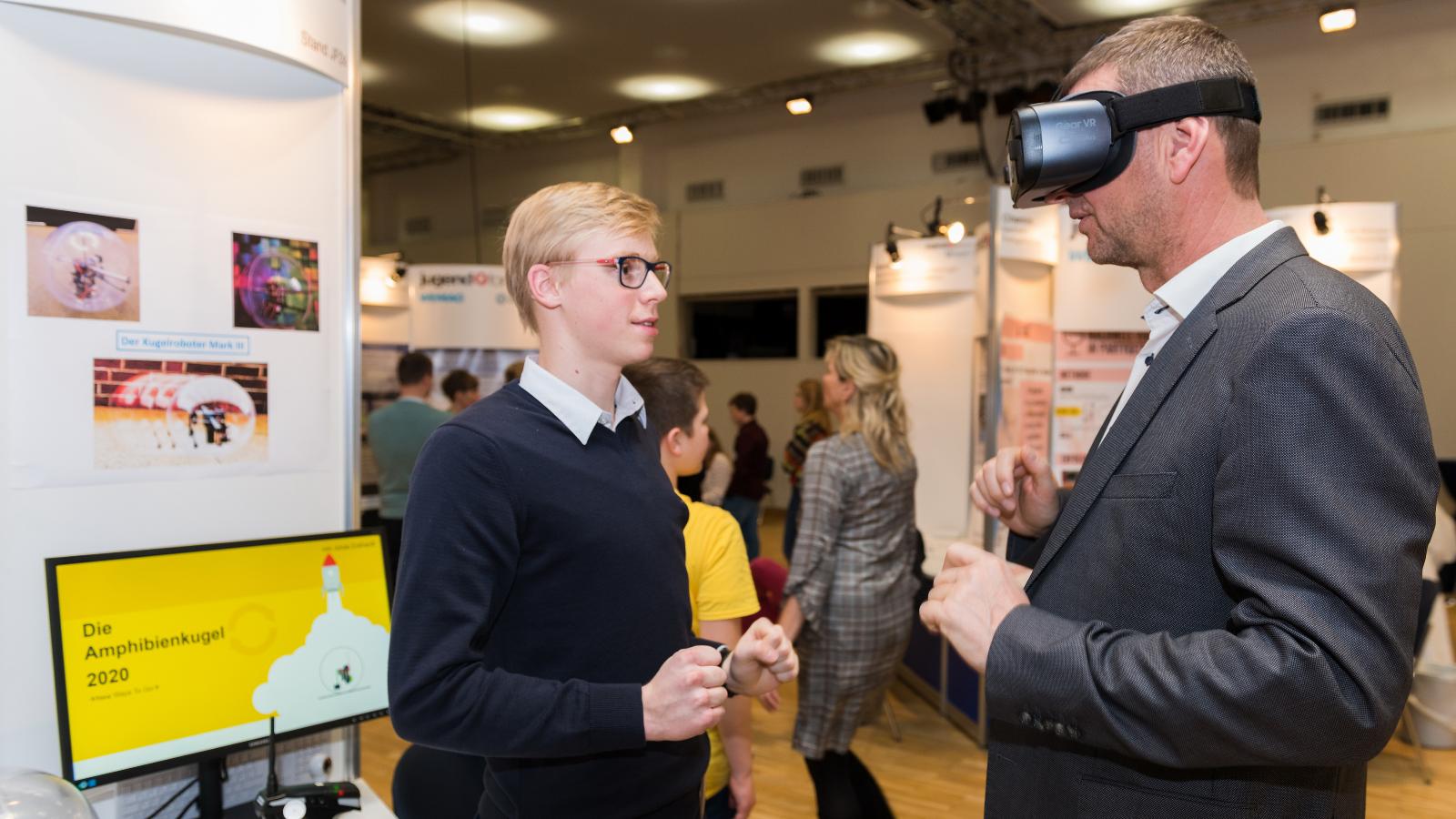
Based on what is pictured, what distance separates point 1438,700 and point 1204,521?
4525mm

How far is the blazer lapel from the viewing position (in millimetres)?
1089

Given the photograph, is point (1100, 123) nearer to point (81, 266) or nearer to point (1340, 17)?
point (81, 266)

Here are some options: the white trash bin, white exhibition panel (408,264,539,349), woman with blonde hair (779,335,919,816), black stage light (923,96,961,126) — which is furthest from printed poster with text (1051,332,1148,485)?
black stage light (923,96,961,126)

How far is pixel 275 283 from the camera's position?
2023 mm

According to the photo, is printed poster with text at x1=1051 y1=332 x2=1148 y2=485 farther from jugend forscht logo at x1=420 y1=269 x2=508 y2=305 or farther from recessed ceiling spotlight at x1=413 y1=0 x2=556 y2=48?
recessed ceiling spotlight at x1=413 y1=0 x2=556 y2=48

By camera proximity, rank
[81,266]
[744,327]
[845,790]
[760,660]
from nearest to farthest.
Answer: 1. [760,660]
2. [81,266]
3. [845,790]
4. [744,327]

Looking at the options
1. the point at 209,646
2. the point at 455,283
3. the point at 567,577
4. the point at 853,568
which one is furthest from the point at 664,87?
the point at 567,577

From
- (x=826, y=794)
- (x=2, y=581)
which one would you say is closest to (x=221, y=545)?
(x=2, y=581)

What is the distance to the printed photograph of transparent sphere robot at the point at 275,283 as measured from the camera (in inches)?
77.4

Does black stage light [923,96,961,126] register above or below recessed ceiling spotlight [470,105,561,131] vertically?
below

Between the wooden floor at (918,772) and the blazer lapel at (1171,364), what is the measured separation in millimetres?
2972

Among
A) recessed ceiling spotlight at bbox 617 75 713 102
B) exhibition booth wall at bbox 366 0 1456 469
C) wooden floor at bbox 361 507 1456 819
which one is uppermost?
recessed ceiling spotlight at bbox 617 75 713 102

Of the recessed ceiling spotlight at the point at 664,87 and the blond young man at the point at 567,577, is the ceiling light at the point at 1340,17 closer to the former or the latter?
the recessed ceiling spotlight at the point at 664,87

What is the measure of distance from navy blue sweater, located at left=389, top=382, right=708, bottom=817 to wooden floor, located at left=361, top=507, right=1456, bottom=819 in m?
2.52
